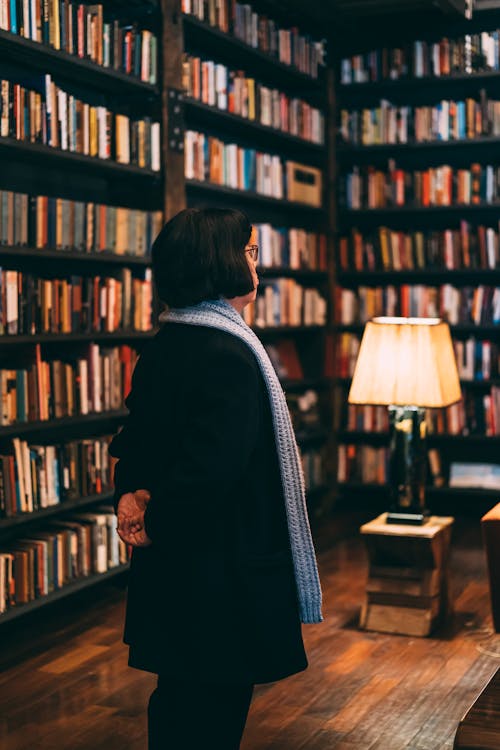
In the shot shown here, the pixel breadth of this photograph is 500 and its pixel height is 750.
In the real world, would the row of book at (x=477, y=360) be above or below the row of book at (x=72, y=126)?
below

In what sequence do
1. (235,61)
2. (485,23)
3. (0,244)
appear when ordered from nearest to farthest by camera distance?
(0,244)
(235,61)
(485,23)

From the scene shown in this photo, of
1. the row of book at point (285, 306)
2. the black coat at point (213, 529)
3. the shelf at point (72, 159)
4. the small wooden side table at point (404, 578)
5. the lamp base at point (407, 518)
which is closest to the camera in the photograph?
the black coat at point (213, 529)

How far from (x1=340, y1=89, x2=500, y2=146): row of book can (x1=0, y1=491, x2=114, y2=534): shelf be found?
308cm

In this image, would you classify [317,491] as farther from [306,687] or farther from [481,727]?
[481,727]

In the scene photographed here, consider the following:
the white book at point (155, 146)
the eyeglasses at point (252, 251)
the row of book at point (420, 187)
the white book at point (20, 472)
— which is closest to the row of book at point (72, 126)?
the white book at point (155, 146)

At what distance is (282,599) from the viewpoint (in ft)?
6.89

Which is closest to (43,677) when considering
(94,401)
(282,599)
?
(94,401)

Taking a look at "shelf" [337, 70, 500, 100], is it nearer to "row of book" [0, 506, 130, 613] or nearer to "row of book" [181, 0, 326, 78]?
"row of book" [181, 0, 326, 78]

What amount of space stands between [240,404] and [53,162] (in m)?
2.80

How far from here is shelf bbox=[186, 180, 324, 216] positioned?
539 centimetres

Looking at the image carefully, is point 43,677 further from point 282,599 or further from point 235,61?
point 235,61

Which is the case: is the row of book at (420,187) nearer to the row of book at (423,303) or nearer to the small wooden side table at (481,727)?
the row of book at (423,303)

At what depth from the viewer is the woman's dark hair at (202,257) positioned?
2.13m

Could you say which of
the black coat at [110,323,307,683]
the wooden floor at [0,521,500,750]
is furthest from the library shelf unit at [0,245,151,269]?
the black coat at [110,323,307,683]
